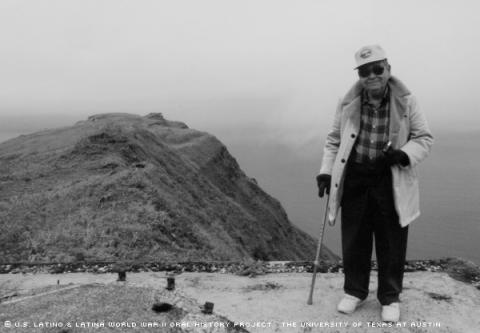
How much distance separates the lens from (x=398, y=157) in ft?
18.5

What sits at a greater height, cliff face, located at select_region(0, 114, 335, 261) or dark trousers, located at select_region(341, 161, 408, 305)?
dark trousers, located at select_region(341, 161, 408, 305)

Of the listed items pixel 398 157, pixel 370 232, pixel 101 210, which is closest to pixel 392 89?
pixel 398 157

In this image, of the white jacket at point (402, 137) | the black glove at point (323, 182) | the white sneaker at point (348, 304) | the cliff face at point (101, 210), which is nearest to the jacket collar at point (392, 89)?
the white jacket at point (402, 137)

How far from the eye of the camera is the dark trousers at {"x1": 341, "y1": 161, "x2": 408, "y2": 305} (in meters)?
6.07

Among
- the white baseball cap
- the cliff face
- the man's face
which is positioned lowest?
the cliff face

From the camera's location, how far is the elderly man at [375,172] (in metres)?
5.81

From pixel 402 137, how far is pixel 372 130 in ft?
1.28

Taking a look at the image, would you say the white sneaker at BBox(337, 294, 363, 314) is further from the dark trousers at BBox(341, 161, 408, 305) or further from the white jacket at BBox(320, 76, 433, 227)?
the white jacket at BBox(320, 76, 433, 227)

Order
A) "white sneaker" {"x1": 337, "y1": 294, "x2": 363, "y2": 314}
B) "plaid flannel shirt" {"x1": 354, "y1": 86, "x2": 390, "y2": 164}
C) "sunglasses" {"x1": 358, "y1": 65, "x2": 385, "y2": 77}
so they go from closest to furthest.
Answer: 1. "sunglasses" {"x1": 358, "y1": 65, "x2": 385, "y2": 77}
2. "plaid flannel shirt" {"x1": 354, "y1": 86, "x2": 390, "y2": 164}
3. "white sneaker" {"x1": 337, "y1": 294, "x2": 363, "y2": 314}

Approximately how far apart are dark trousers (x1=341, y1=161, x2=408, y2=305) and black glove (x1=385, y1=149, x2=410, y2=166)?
0.29m

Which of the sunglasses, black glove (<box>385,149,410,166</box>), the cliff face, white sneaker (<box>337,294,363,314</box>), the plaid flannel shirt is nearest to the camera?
black glove (<box>385,149,410,166</box>)

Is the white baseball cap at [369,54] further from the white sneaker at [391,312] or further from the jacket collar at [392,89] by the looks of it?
the white sneaker at [391,312]

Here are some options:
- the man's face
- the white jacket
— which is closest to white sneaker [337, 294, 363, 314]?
the white jacket

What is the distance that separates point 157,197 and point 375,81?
12.7 m
